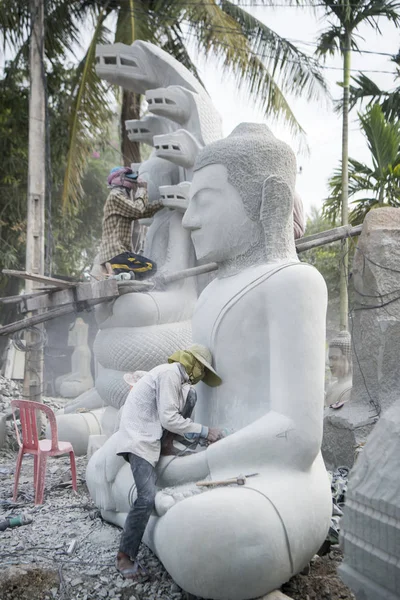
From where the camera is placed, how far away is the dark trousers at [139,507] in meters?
2.47

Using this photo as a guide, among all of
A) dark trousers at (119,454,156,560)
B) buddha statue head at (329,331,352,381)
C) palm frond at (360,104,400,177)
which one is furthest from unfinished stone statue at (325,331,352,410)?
palm frond at (360,104,400,177)

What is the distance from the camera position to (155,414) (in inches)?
105

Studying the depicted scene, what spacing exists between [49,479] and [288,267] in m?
2.90

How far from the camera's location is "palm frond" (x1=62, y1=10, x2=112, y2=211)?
8742mm

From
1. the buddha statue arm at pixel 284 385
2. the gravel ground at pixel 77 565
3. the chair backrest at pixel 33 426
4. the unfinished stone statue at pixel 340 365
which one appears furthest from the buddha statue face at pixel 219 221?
the unfinished stone statue at pixel 340 365

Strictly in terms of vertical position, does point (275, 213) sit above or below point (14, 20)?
below

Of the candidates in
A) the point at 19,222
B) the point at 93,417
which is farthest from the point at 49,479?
the point at 19,222

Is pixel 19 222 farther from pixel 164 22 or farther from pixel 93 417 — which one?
pixel 93 417

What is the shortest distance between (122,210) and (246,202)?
1.95 meters

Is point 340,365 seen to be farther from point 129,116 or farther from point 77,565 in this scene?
point 129,116

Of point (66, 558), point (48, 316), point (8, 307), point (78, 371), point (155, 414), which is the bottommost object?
point (78, 371)

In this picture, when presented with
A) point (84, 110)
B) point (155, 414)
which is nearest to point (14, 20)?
point (84, 110)

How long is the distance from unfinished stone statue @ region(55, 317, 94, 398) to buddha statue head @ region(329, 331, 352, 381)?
22.4 ft

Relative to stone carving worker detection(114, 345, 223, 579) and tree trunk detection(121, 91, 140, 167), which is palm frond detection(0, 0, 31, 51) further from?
stone carving worker detection(114, 345, 223, 579)
